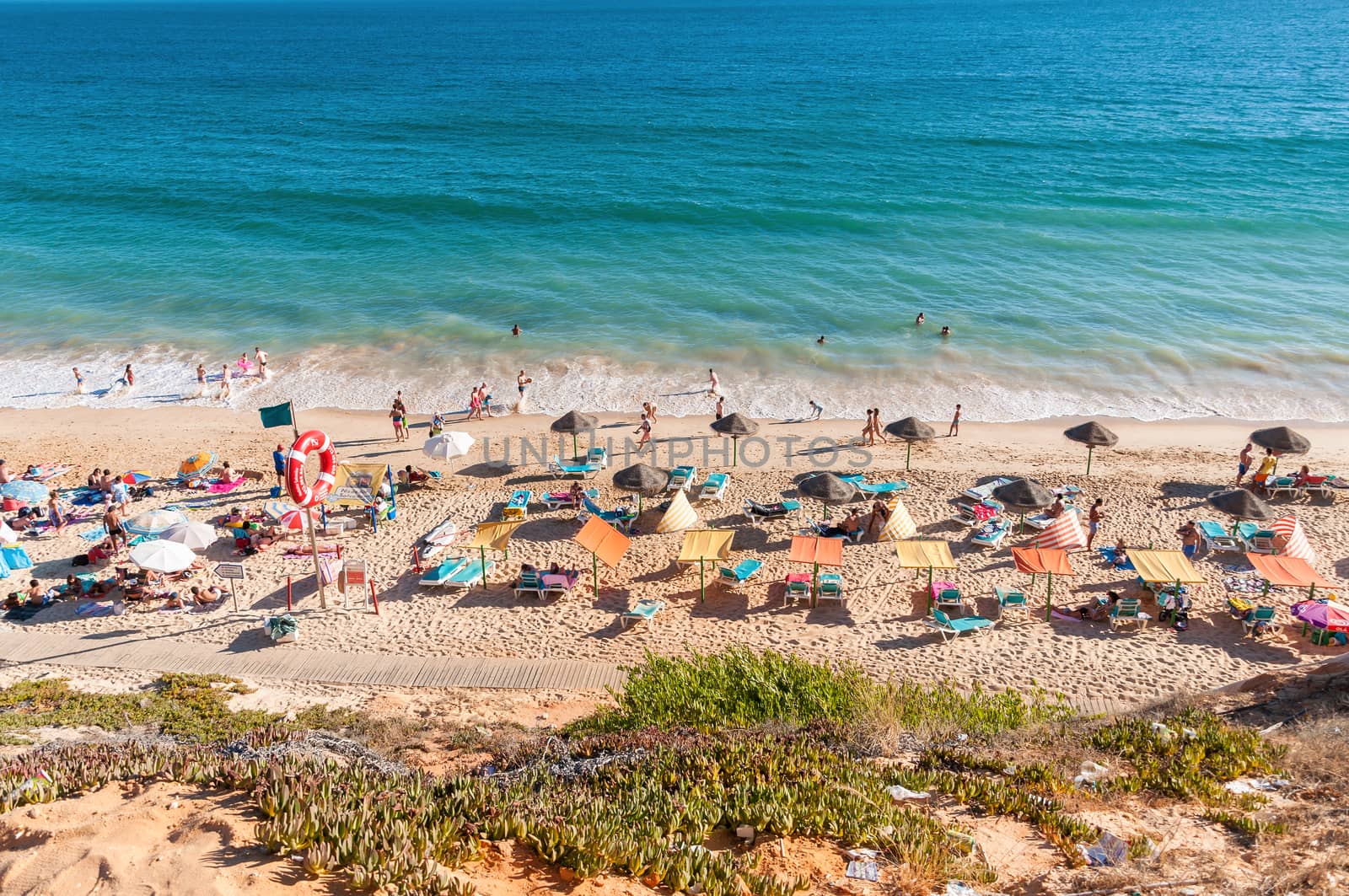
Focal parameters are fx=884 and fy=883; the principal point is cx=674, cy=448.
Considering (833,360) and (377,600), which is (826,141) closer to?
(833,360)

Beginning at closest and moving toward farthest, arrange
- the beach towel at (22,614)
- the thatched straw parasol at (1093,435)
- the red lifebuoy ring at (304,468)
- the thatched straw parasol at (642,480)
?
the red lifebuoy ring at (304,468) → the beach towel at (22,614) → the thatched straw parasol at (642,480) → the thatched straw parasol at (1093,435)

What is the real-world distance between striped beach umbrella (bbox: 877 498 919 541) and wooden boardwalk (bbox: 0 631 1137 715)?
548cm

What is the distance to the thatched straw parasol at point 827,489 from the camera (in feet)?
61.8

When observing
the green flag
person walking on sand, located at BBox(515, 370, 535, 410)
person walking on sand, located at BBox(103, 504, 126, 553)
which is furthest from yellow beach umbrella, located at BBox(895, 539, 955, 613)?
person walking on sand, located at BBox(103, 504, 126, 553)

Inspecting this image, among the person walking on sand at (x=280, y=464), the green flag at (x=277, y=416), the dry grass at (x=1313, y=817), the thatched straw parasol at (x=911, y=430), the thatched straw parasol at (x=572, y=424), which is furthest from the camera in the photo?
the thatched straw parasol at (x=572, y=424)

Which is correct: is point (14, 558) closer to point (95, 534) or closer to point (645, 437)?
point (95, 534)

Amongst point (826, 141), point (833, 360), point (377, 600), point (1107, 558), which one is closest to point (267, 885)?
point (377, 600)

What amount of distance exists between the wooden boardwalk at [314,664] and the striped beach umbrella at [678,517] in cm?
455

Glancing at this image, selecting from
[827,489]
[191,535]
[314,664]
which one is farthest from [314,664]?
[827,489]

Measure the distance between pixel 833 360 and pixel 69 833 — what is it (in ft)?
89.1

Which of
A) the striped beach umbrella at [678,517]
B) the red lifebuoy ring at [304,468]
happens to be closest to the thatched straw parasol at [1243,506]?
the striped beach umbrella at [678,517]

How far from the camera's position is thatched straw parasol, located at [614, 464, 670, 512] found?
63.8ft

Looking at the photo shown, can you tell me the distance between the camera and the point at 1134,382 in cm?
2953

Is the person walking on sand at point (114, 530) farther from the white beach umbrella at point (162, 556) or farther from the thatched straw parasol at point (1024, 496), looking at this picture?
the thatched straw parasol at point (1024, 496)
